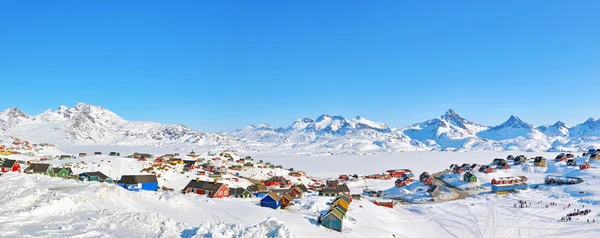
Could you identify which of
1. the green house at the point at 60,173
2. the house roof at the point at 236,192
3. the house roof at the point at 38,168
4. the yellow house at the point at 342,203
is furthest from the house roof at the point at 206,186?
the house roof at the point at 38,168

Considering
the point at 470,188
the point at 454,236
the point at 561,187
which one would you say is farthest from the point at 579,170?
the point at 454,236

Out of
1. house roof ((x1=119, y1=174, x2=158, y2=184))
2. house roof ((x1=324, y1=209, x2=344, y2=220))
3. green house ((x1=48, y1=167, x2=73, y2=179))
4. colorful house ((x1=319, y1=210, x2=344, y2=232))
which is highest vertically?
green house ((x1=48, y1=167, x2=73, y2=179))

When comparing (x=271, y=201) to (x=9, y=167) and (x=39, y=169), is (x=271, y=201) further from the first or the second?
(x=9, y=167)

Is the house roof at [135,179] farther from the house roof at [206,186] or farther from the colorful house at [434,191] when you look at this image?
the colorful house at [434,191]

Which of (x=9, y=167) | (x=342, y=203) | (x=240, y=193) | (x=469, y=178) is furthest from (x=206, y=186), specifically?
(x=469, y=178)

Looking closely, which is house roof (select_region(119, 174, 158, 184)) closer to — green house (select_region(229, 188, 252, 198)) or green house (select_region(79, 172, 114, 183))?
green house (select_region(79, 172, 114, 183))

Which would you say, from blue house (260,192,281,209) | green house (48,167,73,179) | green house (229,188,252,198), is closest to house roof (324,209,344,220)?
blue house (260,192,281,209)
